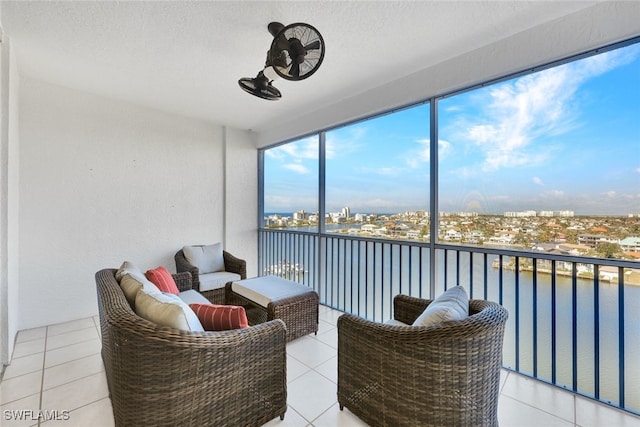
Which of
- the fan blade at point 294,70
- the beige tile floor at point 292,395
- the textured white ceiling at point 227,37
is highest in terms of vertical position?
the textured white ceiling at point 227,37

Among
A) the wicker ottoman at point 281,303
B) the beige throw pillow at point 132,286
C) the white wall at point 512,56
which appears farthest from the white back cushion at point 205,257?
the white wall at point 512,56

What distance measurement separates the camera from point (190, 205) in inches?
155

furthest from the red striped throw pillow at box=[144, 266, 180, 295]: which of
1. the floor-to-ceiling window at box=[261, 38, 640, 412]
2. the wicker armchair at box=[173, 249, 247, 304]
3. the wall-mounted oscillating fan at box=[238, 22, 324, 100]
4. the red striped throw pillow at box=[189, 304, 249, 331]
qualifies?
the floor-to-ceiling window at box=[261, 38, 640, 412]

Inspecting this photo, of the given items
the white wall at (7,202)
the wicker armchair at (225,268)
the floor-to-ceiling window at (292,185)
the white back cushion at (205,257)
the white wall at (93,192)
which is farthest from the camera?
the floor-to-ceiling window at (292,185)

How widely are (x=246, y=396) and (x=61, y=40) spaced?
2998 mm

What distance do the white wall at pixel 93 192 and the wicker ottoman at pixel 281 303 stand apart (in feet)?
5.54

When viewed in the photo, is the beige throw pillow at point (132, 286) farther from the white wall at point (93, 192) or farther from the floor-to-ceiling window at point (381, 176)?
the floor-to-ceiling window at point (381, 176)

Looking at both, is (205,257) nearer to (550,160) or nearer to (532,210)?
(532,210)

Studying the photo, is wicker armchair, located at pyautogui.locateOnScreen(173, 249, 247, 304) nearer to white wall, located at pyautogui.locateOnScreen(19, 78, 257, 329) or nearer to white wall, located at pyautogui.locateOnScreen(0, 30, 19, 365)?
white wall, located at pyautogui.locateOnScreen(19, 78, 257, 329)

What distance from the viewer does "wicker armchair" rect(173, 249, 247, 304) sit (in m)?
3.17

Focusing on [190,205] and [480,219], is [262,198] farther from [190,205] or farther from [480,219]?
[480,219]

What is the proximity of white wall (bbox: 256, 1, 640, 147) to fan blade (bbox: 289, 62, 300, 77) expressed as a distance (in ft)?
4.08

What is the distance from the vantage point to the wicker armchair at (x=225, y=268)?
10.4 feet

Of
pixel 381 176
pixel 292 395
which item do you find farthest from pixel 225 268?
pixel 381 176
